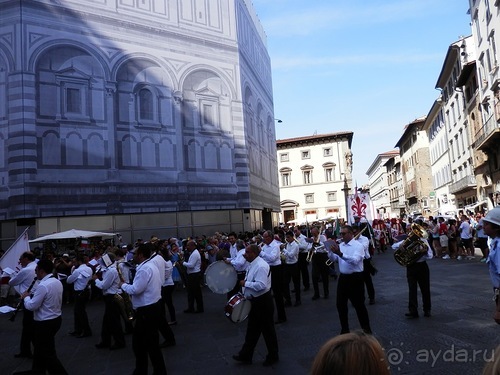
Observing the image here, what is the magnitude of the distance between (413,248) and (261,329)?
12.4ft

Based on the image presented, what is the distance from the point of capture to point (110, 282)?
7.94 metres

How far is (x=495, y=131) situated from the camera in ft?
89.7

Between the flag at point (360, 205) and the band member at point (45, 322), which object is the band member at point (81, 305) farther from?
the flag at point (360, 205)

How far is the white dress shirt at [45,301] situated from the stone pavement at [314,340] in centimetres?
118

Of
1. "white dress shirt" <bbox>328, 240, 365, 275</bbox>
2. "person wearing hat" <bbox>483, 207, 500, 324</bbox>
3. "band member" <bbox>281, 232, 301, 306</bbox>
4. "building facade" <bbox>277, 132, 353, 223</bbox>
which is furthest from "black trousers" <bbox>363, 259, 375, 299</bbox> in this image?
"building facade" <bbox>277, 132, 353, 223</bbox>

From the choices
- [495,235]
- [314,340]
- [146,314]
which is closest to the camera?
[495,235]

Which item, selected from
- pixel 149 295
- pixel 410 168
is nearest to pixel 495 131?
pixel 149 295

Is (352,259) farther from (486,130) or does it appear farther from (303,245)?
(486,130)

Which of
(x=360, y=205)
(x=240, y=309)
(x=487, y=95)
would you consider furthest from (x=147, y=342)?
(x=487, y=95)

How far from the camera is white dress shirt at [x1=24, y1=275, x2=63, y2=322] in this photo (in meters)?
6.06

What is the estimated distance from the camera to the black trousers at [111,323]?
26.2 feet

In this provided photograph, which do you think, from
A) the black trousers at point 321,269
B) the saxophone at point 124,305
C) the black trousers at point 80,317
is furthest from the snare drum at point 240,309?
the black trousers at point 321,269

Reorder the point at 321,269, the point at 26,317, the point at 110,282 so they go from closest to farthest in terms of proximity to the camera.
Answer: the point at 26,317
the point at 110,282
the point at 321,269

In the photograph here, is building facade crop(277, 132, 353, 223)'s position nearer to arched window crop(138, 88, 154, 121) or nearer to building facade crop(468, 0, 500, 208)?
building facade crop(468, 0, 500, 208)
